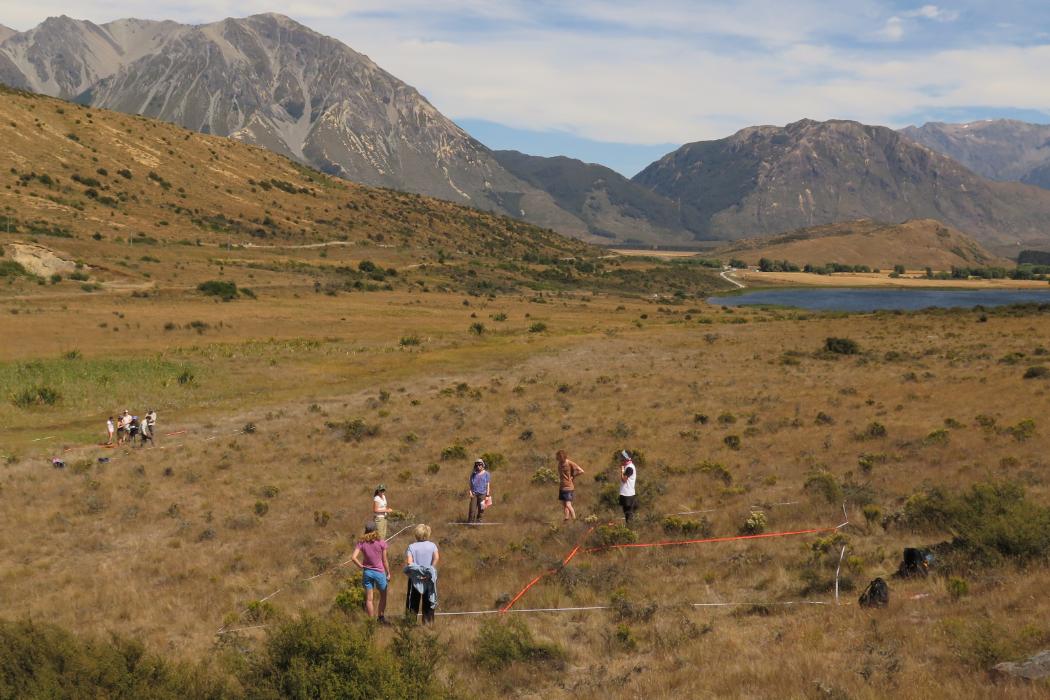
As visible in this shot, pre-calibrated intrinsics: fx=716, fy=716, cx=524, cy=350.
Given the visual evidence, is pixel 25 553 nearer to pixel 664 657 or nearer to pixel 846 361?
pixel 664 657

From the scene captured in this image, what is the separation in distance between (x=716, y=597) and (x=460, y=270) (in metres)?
134

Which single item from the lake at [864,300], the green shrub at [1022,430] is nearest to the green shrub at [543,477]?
the green shrub at [1022,430]

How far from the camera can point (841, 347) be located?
172ft

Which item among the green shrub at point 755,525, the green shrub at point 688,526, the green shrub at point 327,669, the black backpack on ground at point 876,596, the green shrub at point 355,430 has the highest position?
the green shrub at point 327,669

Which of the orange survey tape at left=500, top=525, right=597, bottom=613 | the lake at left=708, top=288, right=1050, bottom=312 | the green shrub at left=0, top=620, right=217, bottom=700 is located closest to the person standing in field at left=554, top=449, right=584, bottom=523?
the orange survey tape at left=500, top=525, right=597, bottom=613

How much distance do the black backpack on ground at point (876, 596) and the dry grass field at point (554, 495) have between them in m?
0.22

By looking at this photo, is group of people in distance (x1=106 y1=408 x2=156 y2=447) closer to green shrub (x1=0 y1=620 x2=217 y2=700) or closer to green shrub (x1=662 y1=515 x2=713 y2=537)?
green shrub (x1=662 y1=515 x2=713 y2=537)

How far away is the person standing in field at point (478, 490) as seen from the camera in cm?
1984

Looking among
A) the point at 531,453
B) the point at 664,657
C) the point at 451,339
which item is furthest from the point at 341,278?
the point at 664,657

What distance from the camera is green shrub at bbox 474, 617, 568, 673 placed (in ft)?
36.6

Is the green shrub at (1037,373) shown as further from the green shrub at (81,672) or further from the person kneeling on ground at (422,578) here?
the green shrub at (81,672)

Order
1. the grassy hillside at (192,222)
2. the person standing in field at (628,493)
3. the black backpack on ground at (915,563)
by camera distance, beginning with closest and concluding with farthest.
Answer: the black backpack on ground at (915,563), the person standing in field at (628,493), the grassy hillside at (192,222)

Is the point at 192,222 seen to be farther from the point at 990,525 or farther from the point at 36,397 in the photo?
the point at 990,525

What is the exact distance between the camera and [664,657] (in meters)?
10.8
